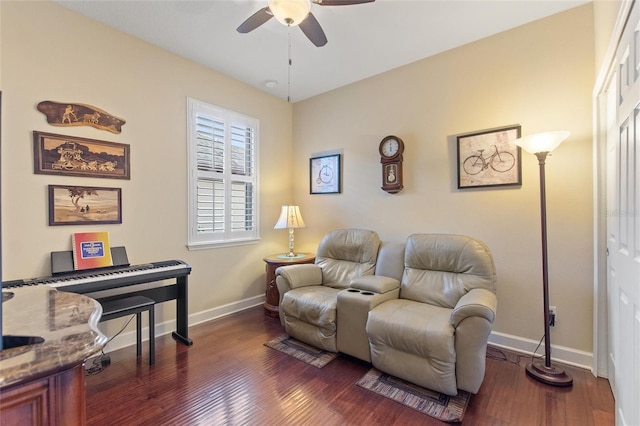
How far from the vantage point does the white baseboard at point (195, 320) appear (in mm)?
2711

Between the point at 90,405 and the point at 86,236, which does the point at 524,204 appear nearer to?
the point at 90,405

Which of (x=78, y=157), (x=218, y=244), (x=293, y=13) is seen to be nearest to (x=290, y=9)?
(x=293, y=13)

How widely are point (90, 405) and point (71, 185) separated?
167cm

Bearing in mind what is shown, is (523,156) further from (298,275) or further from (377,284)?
(298,275)

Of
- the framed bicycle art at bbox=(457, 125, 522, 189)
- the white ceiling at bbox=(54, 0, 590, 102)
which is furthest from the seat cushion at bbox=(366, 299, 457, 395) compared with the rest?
the white ceiling at bbox=(54, 0, 590, 102)

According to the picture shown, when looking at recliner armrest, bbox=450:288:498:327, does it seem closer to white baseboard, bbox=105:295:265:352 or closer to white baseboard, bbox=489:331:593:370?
white baseboard, bbox=489:331:593:370

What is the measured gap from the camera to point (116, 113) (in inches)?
107

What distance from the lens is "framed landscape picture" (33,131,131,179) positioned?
2.31 metres

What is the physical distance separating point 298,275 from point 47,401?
2.34 m

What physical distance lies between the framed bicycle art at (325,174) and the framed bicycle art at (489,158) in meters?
1.50

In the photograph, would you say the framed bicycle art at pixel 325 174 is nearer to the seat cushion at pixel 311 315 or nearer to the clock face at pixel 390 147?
the clock face at pixel 390 147

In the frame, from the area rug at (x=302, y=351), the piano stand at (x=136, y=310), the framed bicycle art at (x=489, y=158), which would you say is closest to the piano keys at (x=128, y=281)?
the piano stand at (x=136, y=310)

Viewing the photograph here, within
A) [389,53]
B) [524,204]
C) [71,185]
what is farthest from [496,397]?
[71,185]

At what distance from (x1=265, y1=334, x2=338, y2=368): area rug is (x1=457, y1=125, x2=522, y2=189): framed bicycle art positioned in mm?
2053
